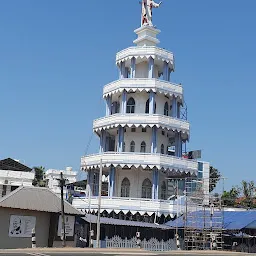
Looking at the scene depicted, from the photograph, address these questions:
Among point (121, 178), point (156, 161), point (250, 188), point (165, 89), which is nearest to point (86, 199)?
point (121, 178)

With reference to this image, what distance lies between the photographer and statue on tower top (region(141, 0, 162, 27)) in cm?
5212

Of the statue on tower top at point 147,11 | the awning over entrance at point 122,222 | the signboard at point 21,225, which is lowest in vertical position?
the signboard at point 21,225

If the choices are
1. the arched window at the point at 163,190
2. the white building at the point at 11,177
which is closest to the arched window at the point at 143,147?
the arched window at the point at 163,190

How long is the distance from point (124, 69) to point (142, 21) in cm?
642

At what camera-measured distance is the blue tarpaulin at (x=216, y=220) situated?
37.9 meters

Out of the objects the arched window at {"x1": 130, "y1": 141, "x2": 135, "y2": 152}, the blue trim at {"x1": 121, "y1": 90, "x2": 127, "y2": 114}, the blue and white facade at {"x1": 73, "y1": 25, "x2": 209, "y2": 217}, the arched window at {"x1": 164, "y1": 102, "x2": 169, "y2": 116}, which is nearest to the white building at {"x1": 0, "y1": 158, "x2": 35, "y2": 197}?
the blue and white facade at {"x1": 73, "y1": 25, "x2": 209, "y2": 217}

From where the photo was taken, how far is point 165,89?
47.3 metres

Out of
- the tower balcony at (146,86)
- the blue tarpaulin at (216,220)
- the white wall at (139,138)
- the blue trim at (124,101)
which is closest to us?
the blue tarpaulin at (216,220)

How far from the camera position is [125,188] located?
47000 mm

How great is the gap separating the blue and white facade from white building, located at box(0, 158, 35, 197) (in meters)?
18.1

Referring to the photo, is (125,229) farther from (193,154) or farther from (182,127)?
(193,154)

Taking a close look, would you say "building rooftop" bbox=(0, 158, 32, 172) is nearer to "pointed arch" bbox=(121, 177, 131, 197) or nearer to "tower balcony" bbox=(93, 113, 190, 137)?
"tower balcony" bbox=(93, 113, 190, 137)

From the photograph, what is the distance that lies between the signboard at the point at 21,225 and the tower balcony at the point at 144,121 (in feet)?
53.8

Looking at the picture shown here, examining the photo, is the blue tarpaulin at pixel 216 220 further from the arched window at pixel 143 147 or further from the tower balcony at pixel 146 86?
the tower balcony at pixel 146 86
